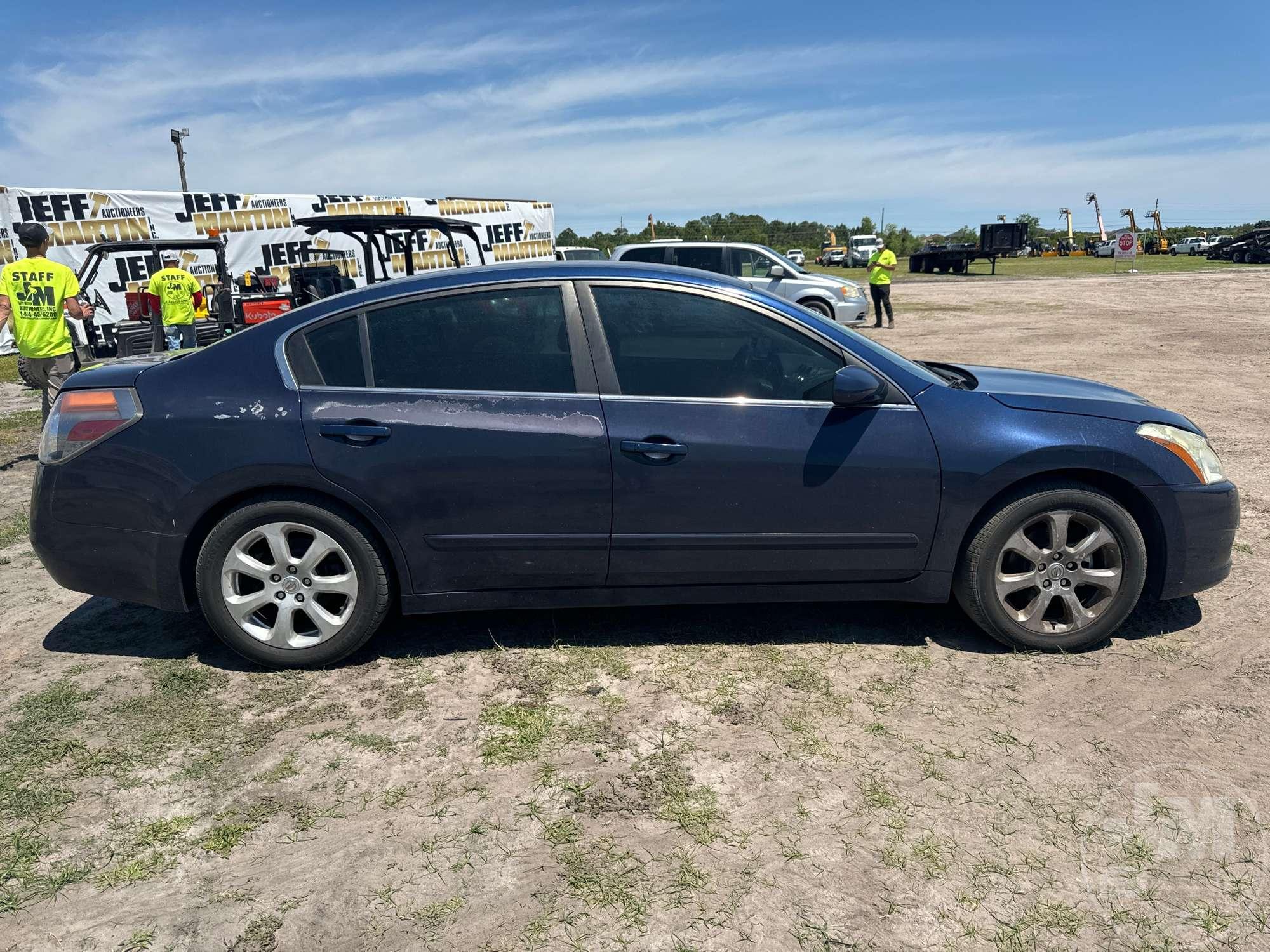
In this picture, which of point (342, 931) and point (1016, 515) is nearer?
point (342, 931)

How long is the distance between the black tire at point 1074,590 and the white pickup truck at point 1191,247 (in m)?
60.5

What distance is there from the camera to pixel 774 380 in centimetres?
368

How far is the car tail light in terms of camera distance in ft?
11.8

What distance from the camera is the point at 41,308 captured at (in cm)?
678

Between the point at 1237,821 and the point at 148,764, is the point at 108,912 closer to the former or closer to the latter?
the point at 148,764

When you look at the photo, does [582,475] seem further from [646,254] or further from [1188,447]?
[646,254]

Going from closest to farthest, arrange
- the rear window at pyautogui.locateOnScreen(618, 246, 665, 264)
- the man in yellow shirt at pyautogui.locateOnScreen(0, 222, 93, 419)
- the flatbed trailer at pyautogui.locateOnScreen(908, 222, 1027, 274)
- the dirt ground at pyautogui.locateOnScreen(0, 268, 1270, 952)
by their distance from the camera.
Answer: the dirt ground at pyautogui.locateOnScreen(0, 268, 1270, 952) < the man in yellow shirt at pyautogui.locateOnScreen(0, 222, 93, 419) < the rear window at pyautogui.locateOnScreen(618, 246, 665, 264) < the flatbed trailer at pyautogui.locateOnScreen(908, 222, 1027, 274)

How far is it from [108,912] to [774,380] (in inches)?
108

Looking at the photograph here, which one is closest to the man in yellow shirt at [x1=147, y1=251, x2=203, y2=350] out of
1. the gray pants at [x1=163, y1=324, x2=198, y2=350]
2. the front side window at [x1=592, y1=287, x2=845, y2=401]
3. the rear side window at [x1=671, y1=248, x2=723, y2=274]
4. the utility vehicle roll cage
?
the gray pants at [x1=163, y1=324, x2=198, y2=350]

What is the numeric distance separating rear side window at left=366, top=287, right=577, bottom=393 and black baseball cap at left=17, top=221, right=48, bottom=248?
4197 mm

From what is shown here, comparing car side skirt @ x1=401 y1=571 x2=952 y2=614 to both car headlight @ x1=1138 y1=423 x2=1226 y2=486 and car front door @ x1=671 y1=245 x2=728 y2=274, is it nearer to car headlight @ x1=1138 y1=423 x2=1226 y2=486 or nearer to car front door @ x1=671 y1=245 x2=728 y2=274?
car headlight @ x1=1138 y1=423 x2=1226 y2=486

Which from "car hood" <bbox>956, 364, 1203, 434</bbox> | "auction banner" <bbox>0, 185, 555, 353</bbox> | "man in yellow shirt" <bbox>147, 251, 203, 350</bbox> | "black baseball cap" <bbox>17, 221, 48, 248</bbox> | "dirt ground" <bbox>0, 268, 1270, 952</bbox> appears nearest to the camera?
"dirt ground" <bbox>0, 268, 1270, 952</bbox>

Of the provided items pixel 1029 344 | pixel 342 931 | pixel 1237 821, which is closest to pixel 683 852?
pixel 342 931

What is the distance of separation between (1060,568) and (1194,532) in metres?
0.56
